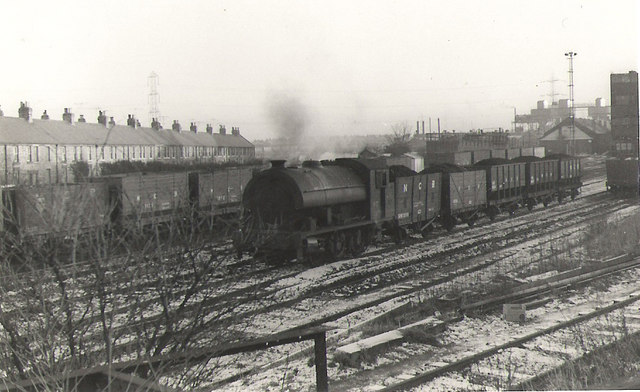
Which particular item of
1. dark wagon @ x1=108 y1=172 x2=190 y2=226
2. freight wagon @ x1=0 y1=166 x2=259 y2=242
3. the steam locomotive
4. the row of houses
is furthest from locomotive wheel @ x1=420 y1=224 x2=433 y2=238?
the row of houses

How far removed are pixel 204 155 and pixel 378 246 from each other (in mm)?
11076

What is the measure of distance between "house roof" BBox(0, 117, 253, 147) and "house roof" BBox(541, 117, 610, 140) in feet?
62.5

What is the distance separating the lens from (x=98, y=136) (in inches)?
984

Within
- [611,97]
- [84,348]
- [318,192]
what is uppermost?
[611,97]

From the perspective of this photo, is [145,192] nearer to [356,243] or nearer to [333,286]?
[356,243]

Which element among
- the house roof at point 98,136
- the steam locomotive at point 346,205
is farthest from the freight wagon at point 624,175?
the house roof at point 98,136

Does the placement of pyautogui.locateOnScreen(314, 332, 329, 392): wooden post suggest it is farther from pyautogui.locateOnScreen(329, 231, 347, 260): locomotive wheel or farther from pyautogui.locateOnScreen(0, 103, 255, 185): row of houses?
pyautogui.locateOnScreen(0, 103, 255, 185): row of houses

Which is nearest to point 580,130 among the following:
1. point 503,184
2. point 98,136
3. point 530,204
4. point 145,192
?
point 530,204

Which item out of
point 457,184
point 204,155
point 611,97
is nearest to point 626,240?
point 611,97

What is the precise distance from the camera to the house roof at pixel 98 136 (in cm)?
2156

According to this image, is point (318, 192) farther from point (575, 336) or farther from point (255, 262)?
point (575, 336)

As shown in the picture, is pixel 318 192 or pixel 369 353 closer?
pixel 369 353

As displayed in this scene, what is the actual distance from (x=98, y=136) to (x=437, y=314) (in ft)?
63.1

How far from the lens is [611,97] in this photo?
46.7 feet
